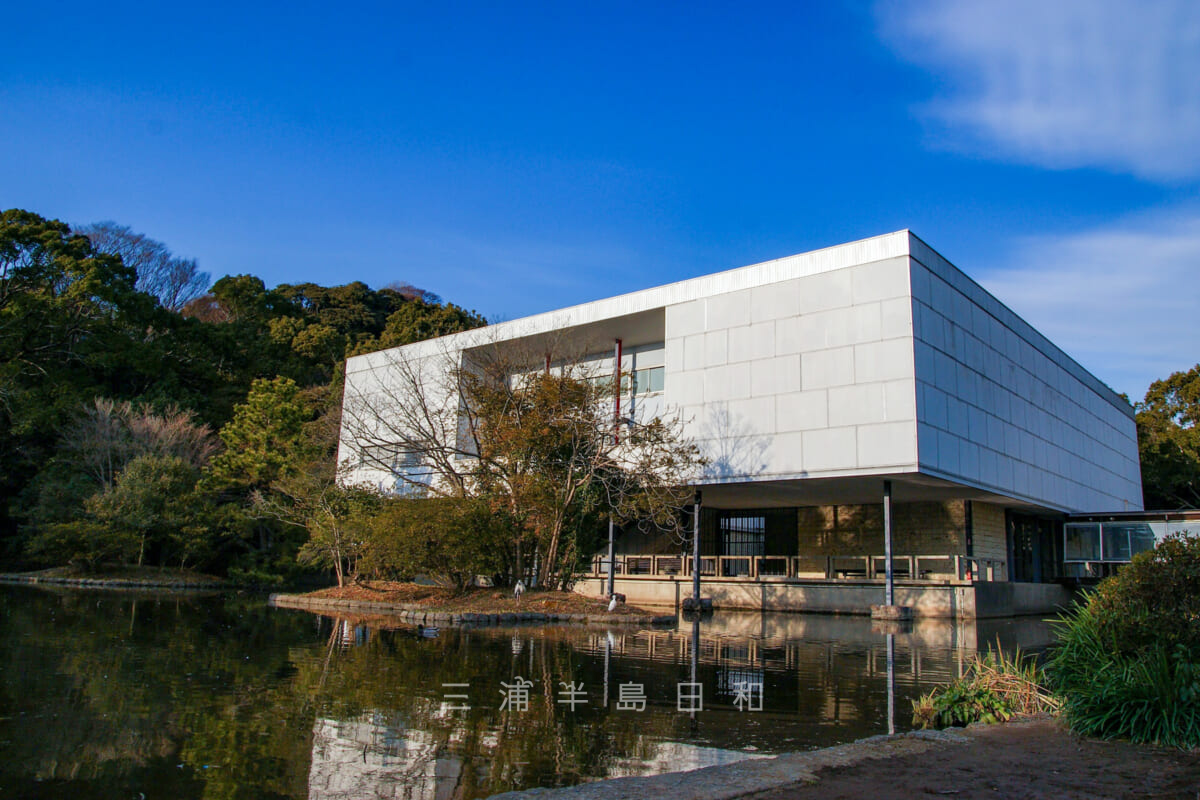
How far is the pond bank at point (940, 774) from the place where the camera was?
12.1 feet

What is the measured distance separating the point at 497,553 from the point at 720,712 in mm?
13345

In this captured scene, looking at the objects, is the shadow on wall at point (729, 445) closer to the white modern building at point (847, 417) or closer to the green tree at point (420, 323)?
the white modern building at point (847, 417)

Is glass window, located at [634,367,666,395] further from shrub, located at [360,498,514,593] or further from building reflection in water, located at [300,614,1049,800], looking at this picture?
building reflection in water, located at [300,614,1049,800]

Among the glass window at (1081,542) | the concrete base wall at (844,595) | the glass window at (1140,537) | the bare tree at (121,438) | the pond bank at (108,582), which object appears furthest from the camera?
the bare tree at (121,438)

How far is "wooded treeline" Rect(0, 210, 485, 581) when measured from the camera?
27406mm

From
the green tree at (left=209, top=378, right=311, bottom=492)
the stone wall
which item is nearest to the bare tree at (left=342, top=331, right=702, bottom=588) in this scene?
the stone wall

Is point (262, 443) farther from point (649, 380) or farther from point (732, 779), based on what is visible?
point (732, 779)

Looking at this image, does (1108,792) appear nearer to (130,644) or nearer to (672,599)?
(130,644)

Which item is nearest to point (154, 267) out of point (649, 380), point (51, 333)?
point (51, 333)

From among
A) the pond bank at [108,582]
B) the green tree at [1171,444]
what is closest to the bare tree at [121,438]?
the pond bank at [108,582]

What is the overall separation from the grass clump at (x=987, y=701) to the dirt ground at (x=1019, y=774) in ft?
2.84

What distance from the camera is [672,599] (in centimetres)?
2477

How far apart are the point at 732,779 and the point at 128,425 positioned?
107 ft

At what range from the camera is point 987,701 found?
5.96 m
